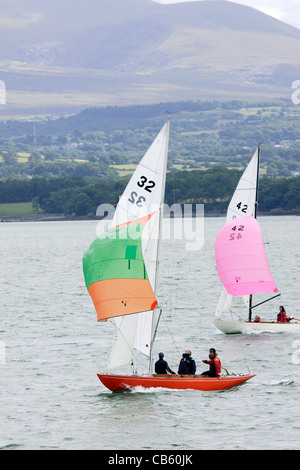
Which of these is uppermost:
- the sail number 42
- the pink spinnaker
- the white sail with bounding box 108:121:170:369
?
the white sail with bounding box 108:121:170:369

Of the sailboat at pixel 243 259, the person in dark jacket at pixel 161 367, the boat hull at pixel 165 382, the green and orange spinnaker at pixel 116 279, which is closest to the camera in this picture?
the green and orange spinnaker at pixel 116 279

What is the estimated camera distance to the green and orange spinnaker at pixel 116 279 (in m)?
33.0

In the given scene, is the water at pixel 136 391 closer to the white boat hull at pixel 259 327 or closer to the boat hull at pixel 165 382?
the boat hull at pixel 165 382

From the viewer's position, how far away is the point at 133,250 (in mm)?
33312

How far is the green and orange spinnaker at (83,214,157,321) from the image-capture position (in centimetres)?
3303

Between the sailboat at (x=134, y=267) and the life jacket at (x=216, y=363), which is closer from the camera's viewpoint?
the sailboat at (x=134, y=267)

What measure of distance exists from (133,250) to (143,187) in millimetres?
2421

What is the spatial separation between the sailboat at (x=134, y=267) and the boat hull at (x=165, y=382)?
0.04 metres

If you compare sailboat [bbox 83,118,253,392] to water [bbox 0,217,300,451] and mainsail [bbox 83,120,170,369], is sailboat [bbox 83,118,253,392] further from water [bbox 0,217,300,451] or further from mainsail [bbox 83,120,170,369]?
water [bbox 0,217,300,451]

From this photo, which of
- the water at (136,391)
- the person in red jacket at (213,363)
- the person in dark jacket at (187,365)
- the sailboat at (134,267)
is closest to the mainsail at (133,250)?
the sailboat at (134,267)

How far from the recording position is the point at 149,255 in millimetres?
34219

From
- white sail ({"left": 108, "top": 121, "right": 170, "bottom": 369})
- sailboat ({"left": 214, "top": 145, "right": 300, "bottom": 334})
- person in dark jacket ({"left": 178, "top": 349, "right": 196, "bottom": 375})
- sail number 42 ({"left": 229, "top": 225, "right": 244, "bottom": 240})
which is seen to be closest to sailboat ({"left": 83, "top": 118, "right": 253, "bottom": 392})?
white sail ({"left": 108, "top": 121, "right": 170, "bottom": 369})

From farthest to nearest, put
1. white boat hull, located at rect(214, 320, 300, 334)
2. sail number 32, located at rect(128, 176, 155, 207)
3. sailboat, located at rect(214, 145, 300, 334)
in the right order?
white boat hull, located at rect(214, 320, 300, 334), sailboat, located at rect(214, 145, 300, 334), sail number 32, located at rect(128, 176, 155, 207)

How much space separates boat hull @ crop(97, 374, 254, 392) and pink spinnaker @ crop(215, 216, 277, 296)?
12.2 meters
